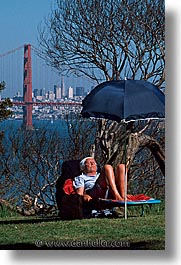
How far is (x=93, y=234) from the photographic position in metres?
8.23

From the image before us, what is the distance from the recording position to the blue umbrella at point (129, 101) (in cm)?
835

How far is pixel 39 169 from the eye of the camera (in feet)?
31.8

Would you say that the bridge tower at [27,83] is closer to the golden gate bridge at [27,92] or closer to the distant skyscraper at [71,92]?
the golden gate bridge at [27,92]

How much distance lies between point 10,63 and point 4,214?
1.74 metres

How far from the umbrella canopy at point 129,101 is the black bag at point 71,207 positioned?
86 centimetres

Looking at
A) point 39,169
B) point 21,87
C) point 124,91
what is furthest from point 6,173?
point 124,91

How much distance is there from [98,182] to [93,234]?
0.57 metres

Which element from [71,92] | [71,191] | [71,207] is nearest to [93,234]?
[71,207]

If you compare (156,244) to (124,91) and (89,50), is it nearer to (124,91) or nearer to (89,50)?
(124,91)

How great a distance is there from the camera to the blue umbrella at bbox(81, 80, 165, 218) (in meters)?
8.35

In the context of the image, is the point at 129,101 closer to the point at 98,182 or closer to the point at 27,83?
the point at 98,182

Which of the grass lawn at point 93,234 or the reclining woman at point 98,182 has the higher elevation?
the reclining woman at point 98,182

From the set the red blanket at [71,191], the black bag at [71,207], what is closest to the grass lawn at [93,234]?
the black bag at [71,207]

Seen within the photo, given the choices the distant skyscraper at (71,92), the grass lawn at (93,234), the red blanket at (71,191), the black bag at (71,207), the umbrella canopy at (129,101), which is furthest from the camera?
the distant skyscraper at (71,92)
